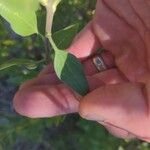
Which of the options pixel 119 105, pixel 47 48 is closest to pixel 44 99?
pixel 47 48

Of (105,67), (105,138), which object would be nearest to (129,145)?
(105,138)

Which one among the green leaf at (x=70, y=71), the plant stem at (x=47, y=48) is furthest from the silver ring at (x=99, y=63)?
the green leaf at (x=70, y=71)

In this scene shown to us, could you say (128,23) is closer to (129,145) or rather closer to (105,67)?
(105,67)

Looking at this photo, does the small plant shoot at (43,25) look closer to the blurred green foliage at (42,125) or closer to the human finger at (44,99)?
the human finger at (44,99)

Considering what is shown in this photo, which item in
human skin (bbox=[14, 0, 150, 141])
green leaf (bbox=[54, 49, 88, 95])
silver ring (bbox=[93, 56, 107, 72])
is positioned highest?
green leaf (bbox=[54, 49, 88, 95])

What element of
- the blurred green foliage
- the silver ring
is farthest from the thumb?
the blurred green foliage

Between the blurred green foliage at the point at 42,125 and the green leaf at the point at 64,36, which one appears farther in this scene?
the blurred green foliage at the point at 42,125

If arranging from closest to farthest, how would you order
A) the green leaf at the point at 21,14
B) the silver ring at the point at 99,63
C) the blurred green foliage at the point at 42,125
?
the green leaf at the point at 21,14 → the silver ring at the point at 99,63 → the blurred green foliage at the point at 42,125

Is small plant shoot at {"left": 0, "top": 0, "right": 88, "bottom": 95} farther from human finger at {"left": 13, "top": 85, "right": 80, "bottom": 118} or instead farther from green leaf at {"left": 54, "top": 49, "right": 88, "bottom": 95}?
human finger at {"left": 13, "top": 85, "right": 80, "bottom": 118}
